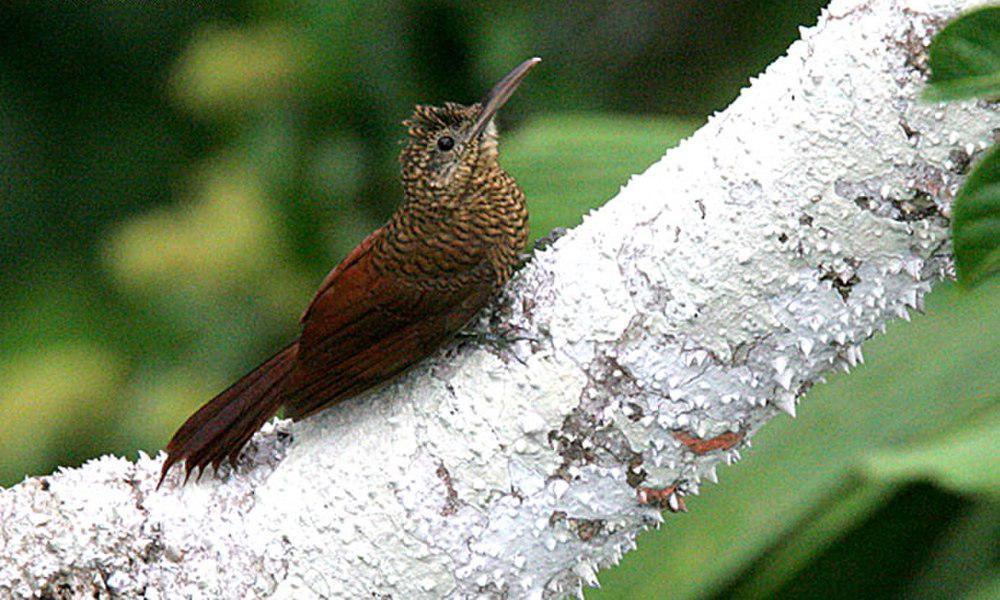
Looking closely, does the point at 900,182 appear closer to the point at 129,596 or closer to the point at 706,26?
the point at 129,596

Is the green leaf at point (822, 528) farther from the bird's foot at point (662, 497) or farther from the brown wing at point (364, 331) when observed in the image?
the brown wing at point (364, 331)

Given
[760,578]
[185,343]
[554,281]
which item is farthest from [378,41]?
[554,281]

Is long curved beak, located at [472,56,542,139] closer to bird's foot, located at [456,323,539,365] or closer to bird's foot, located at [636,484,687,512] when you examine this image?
bird's foot, located at [456,323,539,365]

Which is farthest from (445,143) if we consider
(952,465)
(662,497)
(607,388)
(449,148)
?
(952,465)

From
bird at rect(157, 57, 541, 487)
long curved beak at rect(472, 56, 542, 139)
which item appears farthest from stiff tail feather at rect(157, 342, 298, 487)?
long curved beak at rect(472, 56, 542, 139)

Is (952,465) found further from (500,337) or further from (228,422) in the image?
(228,422)

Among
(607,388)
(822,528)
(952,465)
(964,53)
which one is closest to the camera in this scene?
(964,53)
